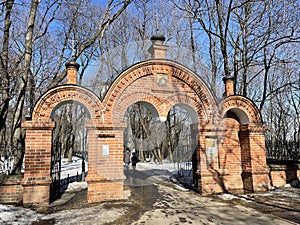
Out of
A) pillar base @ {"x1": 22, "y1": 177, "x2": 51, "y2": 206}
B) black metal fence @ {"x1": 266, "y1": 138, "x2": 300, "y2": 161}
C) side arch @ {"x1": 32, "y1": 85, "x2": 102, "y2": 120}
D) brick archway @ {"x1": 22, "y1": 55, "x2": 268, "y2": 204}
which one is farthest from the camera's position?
black metal fence @ {"x1": 266, "y1": 138, "x2": 300, "y2": 161}

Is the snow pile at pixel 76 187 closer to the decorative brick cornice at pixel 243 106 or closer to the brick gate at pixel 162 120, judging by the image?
the brick gate at pixel 162 120

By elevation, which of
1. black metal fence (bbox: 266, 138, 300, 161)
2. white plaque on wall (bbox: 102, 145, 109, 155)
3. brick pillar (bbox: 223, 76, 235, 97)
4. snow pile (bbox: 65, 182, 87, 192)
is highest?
brick pillar (bbox: 223, 76, 235, 97)

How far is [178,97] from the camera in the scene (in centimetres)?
836

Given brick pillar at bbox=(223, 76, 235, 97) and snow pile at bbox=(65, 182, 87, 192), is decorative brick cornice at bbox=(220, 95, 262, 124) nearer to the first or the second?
brick pillar at bbox=(223, 76, 235, 97)

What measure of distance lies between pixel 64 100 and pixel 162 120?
122 inches

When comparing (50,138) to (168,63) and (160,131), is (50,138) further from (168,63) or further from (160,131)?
(160,131)

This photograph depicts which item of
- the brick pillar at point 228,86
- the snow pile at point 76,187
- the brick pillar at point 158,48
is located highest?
the brick pillar at point 158,48

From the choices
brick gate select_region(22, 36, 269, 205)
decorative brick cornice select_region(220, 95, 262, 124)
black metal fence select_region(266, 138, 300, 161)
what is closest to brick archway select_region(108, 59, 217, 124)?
brick gate select_region(22, 36, 269, 205)

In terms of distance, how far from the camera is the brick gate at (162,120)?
710 cm

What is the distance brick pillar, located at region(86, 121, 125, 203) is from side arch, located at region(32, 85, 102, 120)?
491 mm

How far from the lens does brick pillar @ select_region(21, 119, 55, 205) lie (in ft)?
22.3

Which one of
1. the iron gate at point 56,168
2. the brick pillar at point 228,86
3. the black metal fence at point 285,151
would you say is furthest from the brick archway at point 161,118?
the black metal fence at point 285,151

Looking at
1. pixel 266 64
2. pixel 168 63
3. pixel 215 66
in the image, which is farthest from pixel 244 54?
pixel 168 63

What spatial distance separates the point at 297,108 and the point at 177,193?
570 inches
